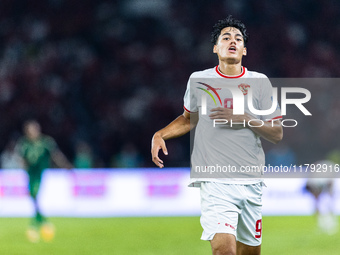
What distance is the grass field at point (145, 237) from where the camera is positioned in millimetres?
8781

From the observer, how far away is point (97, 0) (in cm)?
2056

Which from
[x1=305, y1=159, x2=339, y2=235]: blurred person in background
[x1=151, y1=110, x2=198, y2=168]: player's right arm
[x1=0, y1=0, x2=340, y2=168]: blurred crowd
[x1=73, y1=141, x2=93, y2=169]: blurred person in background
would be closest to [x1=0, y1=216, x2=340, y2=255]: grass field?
[x1=305, y1=159, x2=339, y2=235]: blurred person in background

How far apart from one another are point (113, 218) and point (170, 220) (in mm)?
1001

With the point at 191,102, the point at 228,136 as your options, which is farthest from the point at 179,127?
the point at 228,136

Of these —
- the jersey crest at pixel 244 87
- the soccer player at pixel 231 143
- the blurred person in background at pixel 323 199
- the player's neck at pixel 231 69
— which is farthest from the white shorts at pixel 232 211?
the blurred person in background at pixel 323 199

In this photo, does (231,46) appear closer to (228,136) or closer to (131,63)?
(228,136)

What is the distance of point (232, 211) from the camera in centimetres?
477

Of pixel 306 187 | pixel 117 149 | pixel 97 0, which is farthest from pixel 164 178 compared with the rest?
pixel 97 0

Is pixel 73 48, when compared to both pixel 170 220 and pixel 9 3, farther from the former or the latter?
pixel 170 220

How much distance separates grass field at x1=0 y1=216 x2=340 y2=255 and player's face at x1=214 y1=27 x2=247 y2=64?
3.94 m

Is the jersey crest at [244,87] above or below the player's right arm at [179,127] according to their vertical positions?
above

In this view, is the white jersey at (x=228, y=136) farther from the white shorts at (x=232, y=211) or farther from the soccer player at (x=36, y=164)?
the soccer player at (x=36, y=164)

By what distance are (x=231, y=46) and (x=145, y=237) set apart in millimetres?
5518

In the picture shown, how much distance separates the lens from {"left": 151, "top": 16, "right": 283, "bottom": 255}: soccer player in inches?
187
